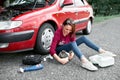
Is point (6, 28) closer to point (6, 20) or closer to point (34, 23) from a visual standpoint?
point (6, 20)

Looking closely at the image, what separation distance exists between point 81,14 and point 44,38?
2444 millimetres

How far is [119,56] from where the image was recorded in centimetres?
656

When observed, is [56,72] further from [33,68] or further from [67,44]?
[67,44]

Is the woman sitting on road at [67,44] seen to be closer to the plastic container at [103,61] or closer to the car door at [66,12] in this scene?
the plastic container at [103,61]

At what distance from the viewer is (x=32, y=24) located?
602 centimetres

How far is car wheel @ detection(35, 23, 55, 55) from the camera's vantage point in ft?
20.5

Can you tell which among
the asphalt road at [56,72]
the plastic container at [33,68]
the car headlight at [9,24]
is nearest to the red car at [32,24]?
the car headlight at [9,24]

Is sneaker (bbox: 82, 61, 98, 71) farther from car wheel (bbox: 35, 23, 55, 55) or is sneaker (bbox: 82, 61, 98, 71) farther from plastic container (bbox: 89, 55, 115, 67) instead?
car wheel (bbox: 35, 23, 55, 55)

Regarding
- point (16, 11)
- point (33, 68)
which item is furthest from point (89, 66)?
point (16, 11)

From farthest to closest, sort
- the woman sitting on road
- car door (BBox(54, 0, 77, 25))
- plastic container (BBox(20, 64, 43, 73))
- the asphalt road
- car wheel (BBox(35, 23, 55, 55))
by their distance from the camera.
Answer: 1. car door (BBox(54, 0, 77, 25))
2. car wheel (BBox(35, 23, 55, 55))
3. the woman sitting on road
4. plastic container (BBox(20, 64, 43, 73))
5. the asphalt road

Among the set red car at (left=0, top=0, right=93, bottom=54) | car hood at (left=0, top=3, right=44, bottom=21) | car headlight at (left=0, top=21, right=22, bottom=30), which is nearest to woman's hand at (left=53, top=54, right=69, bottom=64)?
red car at (left=0, top=0, right=93, bottom=54)

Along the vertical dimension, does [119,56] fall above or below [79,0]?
below

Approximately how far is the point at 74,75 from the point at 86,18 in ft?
13.4

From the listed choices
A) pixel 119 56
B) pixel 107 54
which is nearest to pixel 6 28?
pixel 107 54
